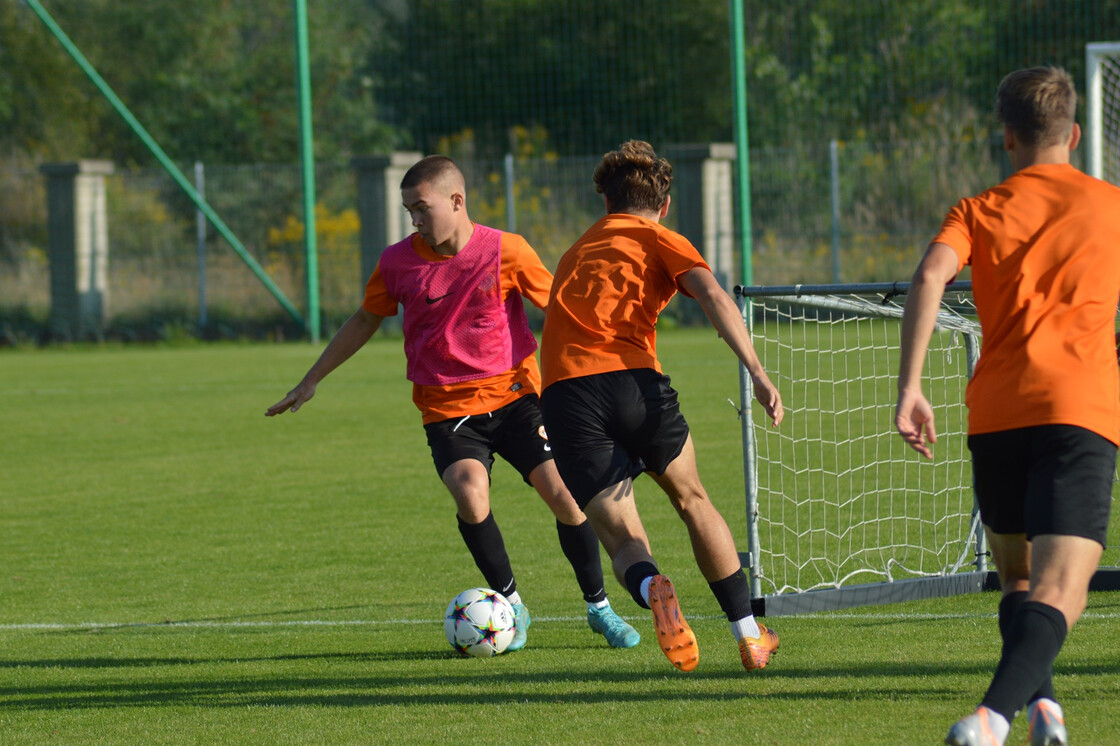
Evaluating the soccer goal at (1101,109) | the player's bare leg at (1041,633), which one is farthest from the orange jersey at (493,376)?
the soccer goal at (1101,109)

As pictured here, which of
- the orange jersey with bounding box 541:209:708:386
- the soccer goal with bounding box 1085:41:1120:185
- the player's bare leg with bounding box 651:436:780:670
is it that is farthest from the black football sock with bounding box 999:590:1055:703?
the soccer goal with bounding box 1085:41:1120:185

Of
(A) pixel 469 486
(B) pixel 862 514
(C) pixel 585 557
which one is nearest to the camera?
(A) pixel 469 486

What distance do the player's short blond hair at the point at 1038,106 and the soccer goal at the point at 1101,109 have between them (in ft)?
→ 27.3

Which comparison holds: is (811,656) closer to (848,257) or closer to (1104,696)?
A: (1104,696)

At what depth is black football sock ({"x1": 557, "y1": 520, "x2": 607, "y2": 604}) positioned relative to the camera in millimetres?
5305

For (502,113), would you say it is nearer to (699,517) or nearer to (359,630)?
(359,630)

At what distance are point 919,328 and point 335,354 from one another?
2.64m

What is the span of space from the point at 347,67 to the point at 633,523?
35805mm

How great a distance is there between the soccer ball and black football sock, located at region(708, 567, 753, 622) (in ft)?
2.84

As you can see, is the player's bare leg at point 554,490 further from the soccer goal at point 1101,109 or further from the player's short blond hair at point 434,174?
the soccer goal at point 1101,109

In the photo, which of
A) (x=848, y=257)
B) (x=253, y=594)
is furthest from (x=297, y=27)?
(x=253, y=594)

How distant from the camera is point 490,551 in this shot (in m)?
5.38

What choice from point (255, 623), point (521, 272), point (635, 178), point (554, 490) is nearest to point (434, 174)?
point (521, 272)

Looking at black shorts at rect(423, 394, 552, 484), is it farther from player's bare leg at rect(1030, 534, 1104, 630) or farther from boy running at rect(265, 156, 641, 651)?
player's bare leg at rect(1030, 534, 1104, 630)
